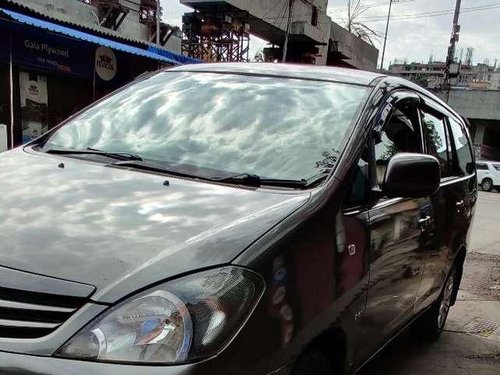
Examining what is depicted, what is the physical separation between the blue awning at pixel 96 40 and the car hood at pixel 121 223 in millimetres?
7415

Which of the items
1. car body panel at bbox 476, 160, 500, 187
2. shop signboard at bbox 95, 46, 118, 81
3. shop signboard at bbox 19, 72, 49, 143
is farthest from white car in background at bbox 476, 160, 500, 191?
shop signboard at bbox 19, 72, 49, 143

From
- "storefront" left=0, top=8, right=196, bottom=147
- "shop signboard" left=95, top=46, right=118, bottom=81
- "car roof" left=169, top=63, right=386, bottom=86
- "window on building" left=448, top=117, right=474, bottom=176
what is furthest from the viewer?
"shop signboard" left=95, top=46, right=118, bottom=81

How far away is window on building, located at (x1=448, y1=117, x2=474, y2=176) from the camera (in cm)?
475

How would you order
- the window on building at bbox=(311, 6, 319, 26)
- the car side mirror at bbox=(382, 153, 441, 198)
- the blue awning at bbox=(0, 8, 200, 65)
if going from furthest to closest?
the window on building at bbox=(311, 6, 319, 26) → the blue awning at bbox=(0, 8, 200, 65) → the car side mirror at bbox=(382, 153, 441, 198)

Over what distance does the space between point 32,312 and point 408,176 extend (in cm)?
176

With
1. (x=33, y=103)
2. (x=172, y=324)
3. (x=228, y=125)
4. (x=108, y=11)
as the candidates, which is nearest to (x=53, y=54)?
(x=33, y=103)

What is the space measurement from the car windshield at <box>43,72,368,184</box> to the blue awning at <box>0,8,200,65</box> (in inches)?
259

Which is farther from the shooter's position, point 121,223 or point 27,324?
point 121,223

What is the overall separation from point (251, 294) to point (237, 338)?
153 mm

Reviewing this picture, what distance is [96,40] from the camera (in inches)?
414

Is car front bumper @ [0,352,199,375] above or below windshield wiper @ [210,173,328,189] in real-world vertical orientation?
below

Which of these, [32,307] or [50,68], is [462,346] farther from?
[50,68]

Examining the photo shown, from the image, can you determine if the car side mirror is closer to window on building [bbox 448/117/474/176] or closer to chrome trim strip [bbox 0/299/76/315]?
chrome trim strip [bbox 0/299/76/315]

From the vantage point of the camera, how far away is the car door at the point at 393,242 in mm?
2797
